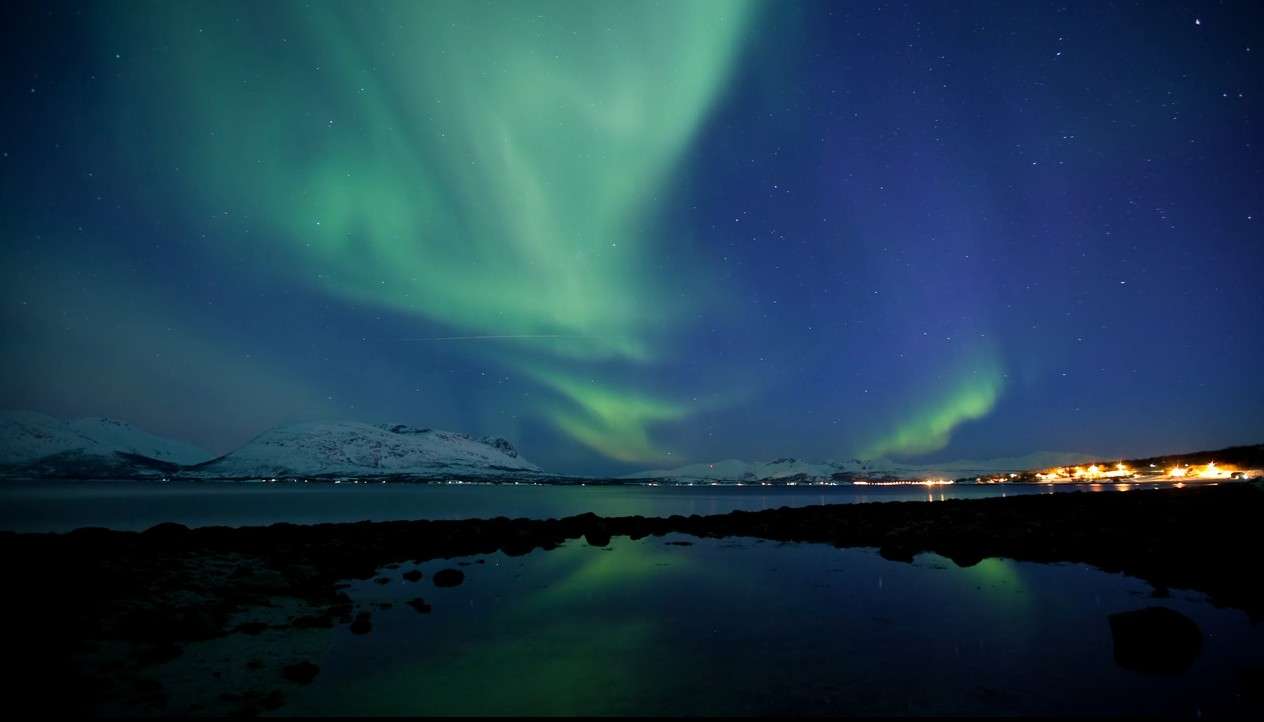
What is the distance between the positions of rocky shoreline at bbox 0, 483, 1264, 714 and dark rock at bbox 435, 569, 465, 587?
0.36 ft

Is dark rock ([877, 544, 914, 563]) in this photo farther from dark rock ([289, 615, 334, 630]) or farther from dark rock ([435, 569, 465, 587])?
dark rock ([289, 615, 334, 630])

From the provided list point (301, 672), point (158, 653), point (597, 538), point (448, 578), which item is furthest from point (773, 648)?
Answer: point (597, 538)

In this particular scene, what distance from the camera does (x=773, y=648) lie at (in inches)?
521

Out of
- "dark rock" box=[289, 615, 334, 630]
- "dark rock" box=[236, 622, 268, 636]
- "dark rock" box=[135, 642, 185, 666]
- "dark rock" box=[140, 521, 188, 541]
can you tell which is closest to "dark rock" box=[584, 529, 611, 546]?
"dark rock" box=[140, 521, 188, 541]

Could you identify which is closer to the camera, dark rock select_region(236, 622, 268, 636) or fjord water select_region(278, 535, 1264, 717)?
fjord water select_region(278, 535, 1264, 717)

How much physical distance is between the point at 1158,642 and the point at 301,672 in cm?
1597

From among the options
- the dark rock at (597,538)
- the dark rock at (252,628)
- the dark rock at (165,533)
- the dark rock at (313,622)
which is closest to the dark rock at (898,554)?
the dark rock at (597,538)

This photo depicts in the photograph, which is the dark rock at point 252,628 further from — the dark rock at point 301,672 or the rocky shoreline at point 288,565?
the dark rock at point 301,672

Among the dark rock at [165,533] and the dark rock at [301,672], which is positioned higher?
the dark rock at [165,533]

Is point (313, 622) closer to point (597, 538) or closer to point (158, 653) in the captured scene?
point (158, 653)

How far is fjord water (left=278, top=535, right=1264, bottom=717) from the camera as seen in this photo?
10000 millimetres

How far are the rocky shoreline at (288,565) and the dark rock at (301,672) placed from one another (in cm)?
6

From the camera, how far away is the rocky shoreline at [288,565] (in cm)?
1101

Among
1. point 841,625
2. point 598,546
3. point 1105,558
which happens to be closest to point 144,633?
point 841,625
